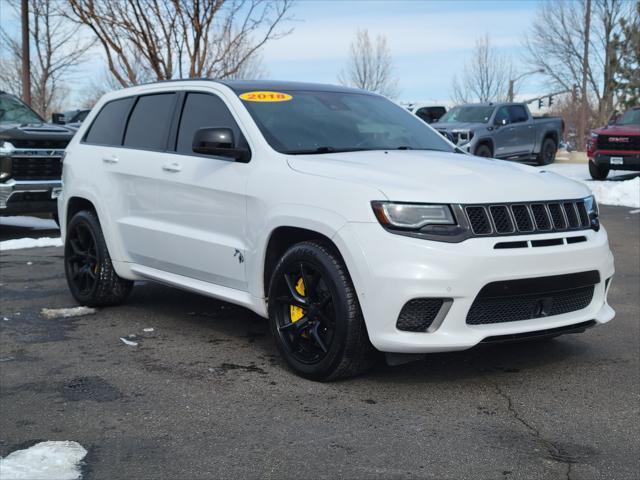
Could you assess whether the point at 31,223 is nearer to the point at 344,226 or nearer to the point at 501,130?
the point at 344,226

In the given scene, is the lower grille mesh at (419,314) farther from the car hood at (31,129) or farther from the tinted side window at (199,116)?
the car hood at (31,129)

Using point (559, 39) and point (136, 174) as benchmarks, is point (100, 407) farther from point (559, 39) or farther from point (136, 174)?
point (559, 39)

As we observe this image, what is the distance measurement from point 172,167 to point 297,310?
1553 millimetres

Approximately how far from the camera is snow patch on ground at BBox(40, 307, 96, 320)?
6.52 metres

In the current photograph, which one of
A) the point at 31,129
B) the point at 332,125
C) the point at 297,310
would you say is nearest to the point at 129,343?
the point at 297,310

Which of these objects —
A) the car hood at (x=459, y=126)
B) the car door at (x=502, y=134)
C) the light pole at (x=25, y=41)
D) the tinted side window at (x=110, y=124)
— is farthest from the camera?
the light pole at (x=25, y=41)

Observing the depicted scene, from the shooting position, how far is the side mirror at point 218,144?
507cm

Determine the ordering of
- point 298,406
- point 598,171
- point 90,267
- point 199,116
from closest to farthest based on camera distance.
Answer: point 298,406 < point 199,116 < point 90,267 < point 598,171

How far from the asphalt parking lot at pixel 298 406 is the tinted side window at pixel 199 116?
1347 millimetres

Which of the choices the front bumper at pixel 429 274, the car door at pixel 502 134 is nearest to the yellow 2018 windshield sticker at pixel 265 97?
the front bumper at pixel 429 274

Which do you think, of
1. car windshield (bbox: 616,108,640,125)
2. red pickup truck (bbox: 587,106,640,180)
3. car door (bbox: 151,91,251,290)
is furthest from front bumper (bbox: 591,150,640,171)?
car door (bbox: 151,91,251,290)

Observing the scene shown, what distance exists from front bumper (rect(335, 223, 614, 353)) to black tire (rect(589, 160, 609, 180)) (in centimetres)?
1599

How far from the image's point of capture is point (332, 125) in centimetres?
548

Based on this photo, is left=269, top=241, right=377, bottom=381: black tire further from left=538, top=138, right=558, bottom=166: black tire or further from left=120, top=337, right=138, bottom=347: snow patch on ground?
left=538, top=138, right=558, bottom=166: black tire
